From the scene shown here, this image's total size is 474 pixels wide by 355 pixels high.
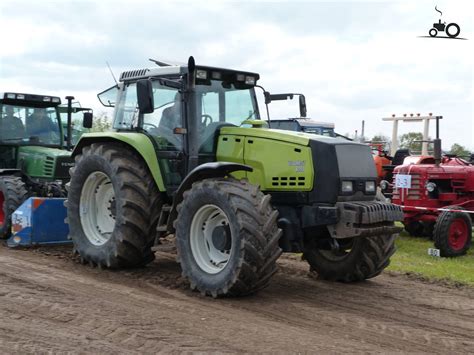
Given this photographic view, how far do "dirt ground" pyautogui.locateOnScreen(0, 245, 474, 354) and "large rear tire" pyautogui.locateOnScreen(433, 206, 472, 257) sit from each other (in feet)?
8.81

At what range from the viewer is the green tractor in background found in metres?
9.77

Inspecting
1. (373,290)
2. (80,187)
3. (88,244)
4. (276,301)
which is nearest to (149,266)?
(88,244)

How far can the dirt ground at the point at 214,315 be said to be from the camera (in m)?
4.79

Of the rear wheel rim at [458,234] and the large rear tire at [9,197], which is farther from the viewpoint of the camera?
the rear wheel rim at [458,234]

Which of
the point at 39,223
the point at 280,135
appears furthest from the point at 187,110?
the point at 39,223

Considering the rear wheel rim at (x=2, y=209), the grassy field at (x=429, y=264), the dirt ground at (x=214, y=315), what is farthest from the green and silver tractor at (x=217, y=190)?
the rear wheel rim at (x=2, y=209)

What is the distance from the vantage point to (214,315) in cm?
560

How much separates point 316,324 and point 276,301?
85 cm

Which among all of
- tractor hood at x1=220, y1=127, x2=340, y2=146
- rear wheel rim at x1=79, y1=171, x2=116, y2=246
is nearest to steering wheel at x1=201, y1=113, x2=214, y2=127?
tractor hood at x1=220, y1=127, x2=340, y2=146

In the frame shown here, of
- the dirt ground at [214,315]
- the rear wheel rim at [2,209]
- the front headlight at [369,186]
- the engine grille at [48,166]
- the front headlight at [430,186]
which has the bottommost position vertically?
the dirt ground at [214,315]

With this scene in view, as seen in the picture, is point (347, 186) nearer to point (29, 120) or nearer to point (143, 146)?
point (143, 146)

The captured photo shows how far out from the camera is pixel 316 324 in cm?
546

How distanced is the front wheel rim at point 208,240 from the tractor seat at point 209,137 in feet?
3.06

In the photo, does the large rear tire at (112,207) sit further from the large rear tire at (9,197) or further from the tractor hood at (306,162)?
the large rear tire at (9,197)
